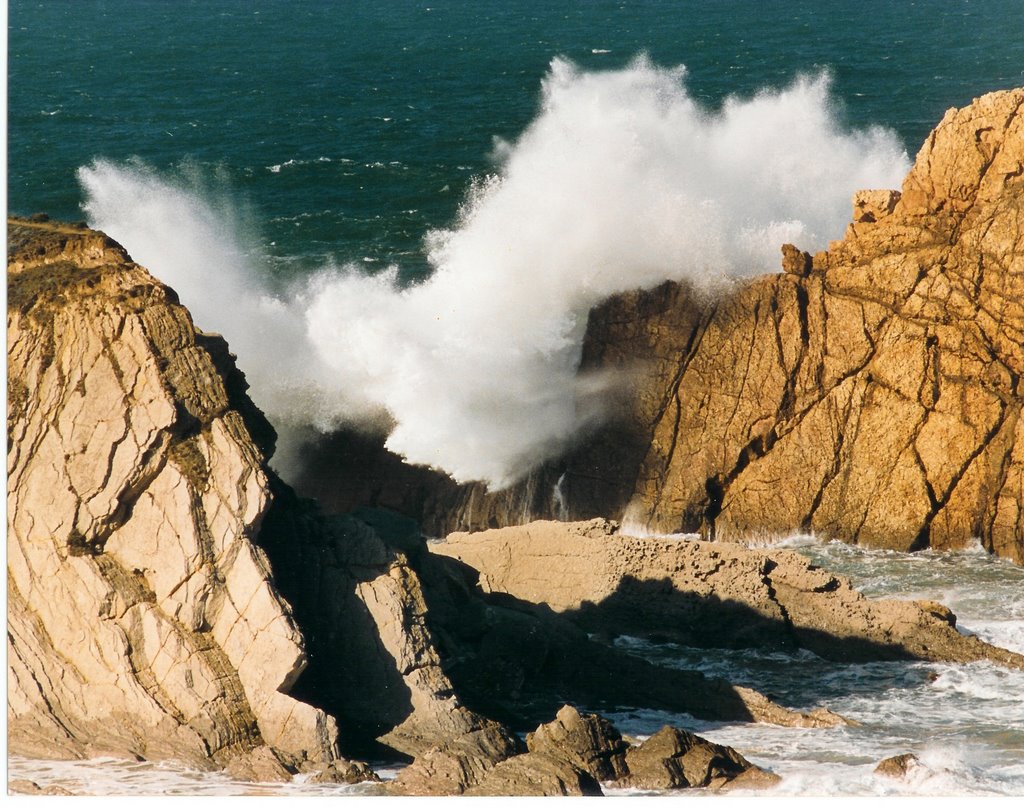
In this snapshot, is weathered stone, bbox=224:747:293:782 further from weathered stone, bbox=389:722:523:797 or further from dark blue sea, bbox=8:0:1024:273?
dark blue sea, bbox=8:0:1024:273

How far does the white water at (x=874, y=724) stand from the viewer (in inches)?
878

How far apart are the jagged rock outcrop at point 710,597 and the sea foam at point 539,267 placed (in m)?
6.60

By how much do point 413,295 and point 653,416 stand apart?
244 inches

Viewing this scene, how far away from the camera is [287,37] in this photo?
7888 cm

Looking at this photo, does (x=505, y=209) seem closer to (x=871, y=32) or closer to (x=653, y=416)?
(x=653, y=416)

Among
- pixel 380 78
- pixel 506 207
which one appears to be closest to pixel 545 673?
pixel 506 207

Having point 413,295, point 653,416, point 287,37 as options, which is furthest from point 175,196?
point 287,37

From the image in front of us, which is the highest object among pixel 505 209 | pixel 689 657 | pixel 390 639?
pixel 505 209

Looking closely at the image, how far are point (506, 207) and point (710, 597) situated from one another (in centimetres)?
1324

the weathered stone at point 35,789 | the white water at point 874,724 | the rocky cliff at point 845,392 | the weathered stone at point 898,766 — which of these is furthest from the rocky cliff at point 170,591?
the rocky cliff at point 845,392

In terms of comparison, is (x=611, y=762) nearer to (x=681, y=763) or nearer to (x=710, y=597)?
(x=681, y=763)

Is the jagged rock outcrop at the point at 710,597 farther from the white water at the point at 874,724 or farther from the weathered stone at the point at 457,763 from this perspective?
the weathered stone at the point at 457,763

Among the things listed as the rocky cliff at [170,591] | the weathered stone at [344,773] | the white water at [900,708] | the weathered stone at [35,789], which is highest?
the rocky cliff at [170,591]

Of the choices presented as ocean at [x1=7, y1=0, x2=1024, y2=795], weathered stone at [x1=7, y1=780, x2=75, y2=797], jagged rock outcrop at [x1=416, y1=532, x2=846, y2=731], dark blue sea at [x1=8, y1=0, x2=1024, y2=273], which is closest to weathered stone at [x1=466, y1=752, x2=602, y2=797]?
jagged rock outcrop at [x1=416, y1=532, x2=846, y2=731]
